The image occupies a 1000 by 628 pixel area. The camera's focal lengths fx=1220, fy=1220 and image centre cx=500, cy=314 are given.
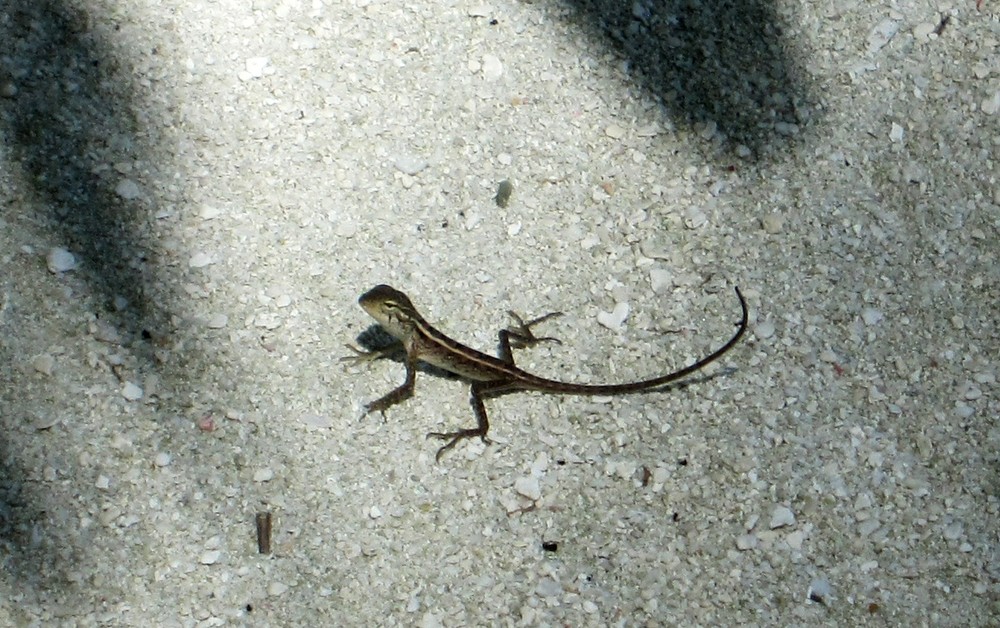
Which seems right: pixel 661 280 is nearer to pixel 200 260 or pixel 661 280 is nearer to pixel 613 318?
pixel 613 318

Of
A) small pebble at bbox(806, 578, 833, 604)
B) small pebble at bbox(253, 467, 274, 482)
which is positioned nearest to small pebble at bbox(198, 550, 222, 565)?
small pebble at bbox(253, 467, 274, 482)

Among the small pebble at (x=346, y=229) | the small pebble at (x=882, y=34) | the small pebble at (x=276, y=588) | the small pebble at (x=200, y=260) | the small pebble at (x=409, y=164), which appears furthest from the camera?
the small pebble at (x=882, y=34)

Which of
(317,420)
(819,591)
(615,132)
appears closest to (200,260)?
(317,420)

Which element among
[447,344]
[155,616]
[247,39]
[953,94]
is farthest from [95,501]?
[953,94]

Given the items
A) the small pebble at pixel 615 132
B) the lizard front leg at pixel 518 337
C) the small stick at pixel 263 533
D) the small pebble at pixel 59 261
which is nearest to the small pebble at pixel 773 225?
the small pebble at pixel 615 132

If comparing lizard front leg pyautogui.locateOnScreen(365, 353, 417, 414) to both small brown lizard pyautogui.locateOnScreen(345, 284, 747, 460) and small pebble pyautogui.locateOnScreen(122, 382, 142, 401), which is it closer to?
small brown lizard pyautogui.locateOnScreen(345, 284, 747, 460)

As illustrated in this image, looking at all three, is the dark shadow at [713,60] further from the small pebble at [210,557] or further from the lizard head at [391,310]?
the small pebble at [210,557]
